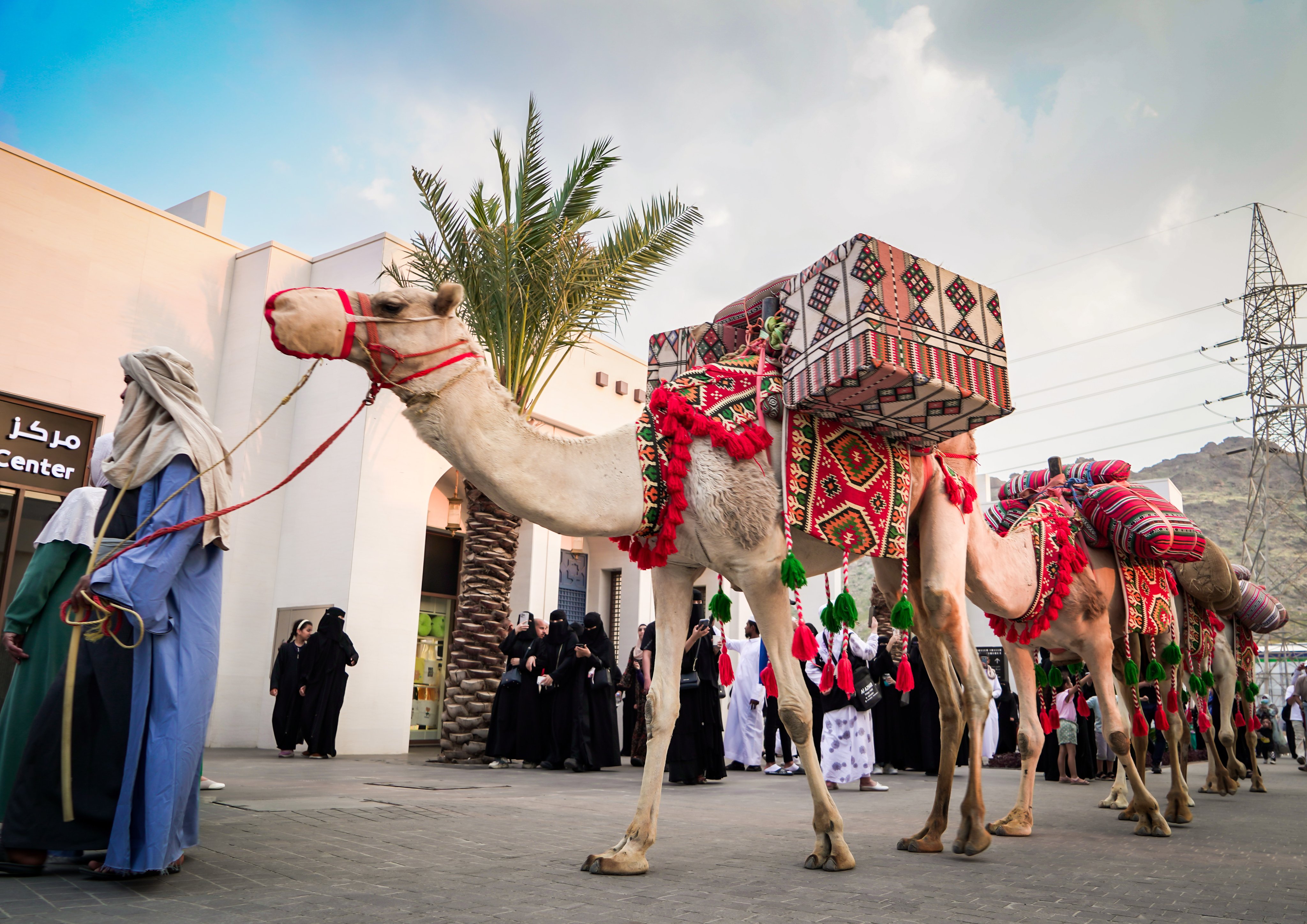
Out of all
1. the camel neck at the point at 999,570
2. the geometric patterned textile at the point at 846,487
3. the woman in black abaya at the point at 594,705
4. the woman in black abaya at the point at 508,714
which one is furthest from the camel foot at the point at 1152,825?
the woman in black abaya at the point at 508,714

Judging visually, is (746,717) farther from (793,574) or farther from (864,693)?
(793,574)

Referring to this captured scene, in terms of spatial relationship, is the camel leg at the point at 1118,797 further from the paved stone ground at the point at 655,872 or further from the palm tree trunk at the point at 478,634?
the palm tree trunk at the point at 478,634

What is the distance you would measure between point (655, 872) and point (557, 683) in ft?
29.5

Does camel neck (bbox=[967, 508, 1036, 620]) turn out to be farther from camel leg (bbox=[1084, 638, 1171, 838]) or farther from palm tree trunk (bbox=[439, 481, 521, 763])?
palm tree trunk (bbox=[439, 481, 521, 763])

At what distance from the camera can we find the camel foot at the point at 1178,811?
656 centimetres

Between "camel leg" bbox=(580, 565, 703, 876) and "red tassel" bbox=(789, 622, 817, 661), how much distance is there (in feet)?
1.79

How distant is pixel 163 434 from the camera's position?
4109 millimetres

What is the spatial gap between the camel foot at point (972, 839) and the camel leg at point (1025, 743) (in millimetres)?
725

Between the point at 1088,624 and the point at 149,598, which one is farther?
the point at 1088,624

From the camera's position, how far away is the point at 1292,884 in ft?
13.3

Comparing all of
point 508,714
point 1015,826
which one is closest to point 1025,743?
point 1015,826

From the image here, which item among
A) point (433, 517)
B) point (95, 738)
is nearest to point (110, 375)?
point (433, 517)

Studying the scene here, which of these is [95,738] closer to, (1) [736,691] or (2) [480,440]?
(2) [480,440]

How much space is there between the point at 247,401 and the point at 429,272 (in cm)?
422
